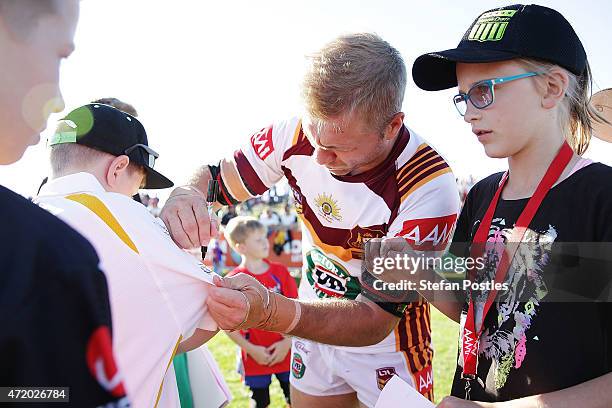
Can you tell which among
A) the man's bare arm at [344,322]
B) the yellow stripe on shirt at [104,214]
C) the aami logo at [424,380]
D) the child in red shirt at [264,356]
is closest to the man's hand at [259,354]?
the child in red shirt at [264,356]

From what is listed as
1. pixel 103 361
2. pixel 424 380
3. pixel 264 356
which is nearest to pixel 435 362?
pixel 264 356

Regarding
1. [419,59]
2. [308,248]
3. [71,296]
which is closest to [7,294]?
[71,296]

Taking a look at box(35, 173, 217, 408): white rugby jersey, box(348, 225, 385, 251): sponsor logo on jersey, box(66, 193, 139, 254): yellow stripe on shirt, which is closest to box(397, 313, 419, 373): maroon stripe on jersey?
box(348, 225, 385, 251): sponsor logo on jersey

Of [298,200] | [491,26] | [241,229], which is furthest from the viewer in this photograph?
[241,229]

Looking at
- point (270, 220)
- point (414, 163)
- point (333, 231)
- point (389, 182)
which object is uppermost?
point (414, 163)

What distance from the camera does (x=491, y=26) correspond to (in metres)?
2.06

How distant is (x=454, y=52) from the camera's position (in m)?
2.07

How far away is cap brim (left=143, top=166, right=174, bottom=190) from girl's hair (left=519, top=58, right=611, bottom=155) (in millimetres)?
1677

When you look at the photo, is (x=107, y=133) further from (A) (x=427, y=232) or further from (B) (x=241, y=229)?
(B) (x=241, y=229)

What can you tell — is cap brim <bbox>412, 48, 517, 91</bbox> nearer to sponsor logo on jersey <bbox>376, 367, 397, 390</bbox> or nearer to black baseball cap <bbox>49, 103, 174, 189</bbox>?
black baseball cap <bbox>49, 103, 174, 189</bbox>

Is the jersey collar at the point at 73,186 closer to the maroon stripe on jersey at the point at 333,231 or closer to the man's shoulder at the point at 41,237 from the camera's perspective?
the man's shoulder at the point at 41,237

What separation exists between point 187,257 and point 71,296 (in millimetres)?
1083

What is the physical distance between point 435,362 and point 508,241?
5.98 m

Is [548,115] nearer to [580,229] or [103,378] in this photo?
[580,229]
